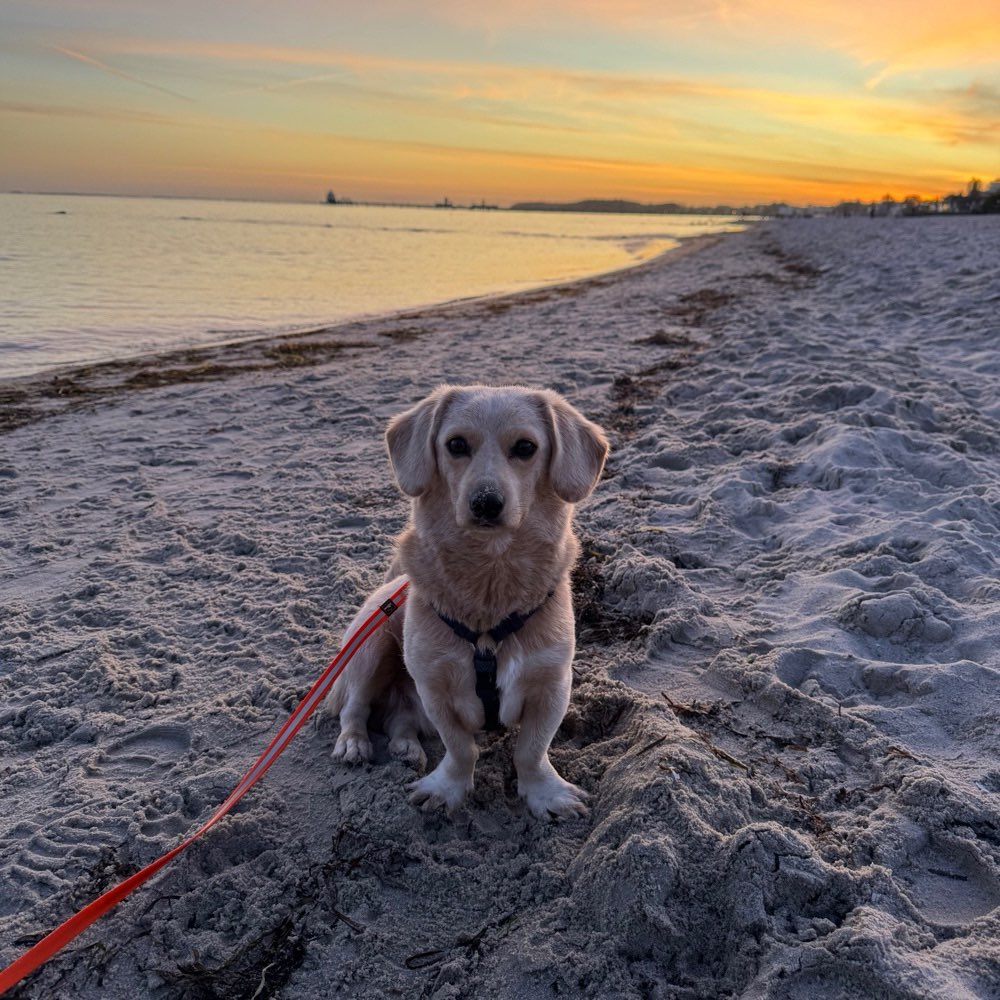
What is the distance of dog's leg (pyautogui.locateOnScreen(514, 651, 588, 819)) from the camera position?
8.86ft

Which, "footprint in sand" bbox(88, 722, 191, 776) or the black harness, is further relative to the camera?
"footprint in sand" bbox(88, 722, 191, 776)

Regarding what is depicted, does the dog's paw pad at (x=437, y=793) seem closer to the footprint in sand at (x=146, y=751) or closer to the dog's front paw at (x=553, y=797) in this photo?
the dog's front paw at (x=553, y=797)

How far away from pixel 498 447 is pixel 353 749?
4.64ft

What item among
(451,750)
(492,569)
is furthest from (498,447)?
(451,750)

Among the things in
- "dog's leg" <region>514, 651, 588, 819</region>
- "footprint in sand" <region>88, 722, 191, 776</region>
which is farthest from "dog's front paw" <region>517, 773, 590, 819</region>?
"footprint in sand" <region>88, 722, 191, 776</region>

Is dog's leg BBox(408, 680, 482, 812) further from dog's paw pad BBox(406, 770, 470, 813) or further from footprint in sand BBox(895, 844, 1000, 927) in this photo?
footprint in sand BBox(895, 844, 1000, 927)

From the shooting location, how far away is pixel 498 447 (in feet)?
9.41

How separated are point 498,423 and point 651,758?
55.3 inches

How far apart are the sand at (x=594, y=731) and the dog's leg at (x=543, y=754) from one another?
8cm

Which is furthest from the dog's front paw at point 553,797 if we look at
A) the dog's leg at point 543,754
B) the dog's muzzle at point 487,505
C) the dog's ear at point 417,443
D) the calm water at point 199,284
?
the calm water at point 199,284

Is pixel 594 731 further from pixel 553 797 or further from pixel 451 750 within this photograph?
pixel 451 750

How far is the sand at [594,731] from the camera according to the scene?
2.07 metres

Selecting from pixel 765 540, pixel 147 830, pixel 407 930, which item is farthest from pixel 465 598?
pixel 765 540

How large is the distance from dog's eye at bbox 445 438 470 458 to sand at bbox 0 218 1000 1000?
1282mm
